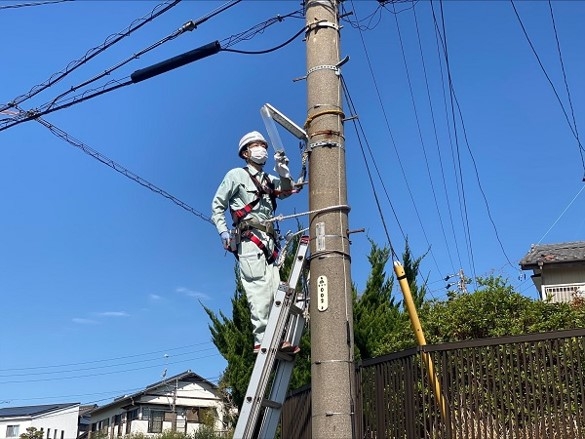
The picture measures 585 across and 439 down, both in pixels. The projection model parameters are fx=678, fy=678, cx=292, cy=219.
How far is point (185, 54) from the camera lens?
321 inches

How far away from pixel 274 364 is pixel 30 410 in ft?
172

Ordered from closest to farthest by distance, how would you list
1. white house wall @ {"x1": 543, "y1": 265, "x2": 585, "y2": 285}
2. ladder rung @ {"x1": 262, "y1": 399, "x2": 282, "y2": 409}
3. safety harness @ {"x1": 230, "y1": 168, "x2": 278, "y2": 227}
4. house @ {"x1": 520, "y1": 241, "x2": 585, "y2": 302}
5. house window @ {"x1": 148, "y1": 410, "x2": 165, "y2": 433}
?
ladder rung @ {"x1": 262, "y1": 399, "x2": 282, "y2": 409}, safety harness @ {"x1": 230, "y1": 168, "x2": 278, "y2": 227}, house @ {"x1": 520, "y1": 241, "x2": 585, "y2": 302}, white house wall @ {"x1": 543, "y1": 265, "x2": 585, "y2": 285}, house window @ {"x1": 148, "y1": 410, "x2": 165, "y2": 433}

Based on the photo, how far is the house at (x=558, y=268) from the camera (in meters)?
22.4

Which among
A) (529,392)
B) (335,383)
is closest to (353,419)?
(335,383)

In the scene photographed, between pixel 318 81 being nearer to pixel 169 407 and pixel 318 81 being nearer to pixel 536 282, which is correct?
pixel 536 282

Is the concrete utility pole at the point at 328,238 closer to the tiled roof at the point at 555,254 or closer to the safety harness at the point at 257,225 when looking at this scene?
the safety harness at the point at 257,225

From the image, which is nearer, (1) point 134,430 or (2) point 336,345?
(2) point 336,345

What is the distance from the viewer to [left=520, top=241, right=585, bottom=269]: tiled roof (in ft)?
74.2

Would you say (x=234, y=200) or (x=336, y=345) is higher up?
(x=234, y=200)

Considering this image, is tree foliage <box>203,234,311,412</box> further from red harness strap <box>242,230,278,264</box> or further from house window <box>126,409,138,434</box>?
house window <box>126,409,138,434</box>

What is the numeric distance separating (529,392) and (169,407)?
4112cm

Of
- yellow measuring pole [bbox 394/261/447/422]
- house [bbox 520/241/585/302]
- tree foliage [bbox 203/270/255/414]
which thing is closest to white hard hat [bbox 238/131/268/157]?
yellow measuring pole [bbox 394/261/447/422]

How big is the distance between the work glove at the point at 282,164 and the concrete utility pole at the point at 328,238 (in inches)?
12.4

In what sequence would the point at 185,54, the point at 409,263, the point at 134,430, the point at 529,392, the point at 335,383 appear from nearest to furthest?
1. the point at 335,383
2. the point at 529,392
3. the point at 185,54
4. the point at 409,263
5. the point at 134,430
